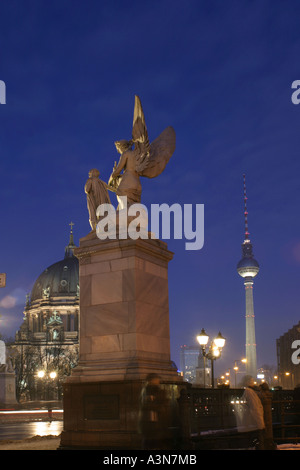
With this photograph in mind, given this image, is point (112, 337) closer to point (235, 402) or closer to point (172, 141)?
point (235, 402)

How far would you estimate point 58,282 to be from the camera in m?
177

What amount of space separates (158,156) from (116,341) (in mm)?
5994

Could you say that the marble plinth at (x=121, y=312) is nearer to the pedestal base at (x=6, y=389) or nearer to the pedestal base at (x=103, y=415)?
the pedestal base at (x=103, y=415)

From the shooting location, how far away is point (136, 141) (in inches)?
707

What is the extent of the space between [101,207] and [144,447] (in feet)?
22.5

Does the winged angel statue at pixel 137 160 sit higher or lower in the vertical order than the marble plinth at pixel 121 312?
higher

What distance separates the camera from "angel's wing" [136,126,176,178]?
17.9 m

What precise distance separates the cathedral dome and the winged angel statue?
15807 cm

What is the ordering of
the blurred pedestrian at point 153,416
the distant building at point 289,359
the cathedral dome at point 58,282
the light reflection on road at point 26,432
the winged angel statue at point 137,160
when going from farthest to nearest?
the cathedral dome at point 58,282 → the distant building at point 289,359 → the light reflection on road at point 26,432 → the winged angel statue at point 137,160 → the blurred pedestrian at point 153,416

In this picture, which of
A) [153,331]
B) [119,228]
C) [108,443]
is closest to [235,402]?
[153,331]

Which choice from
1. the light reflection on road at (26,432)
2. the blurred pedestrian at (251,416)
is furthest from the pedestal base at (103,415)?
the light reflection on road at (26,432)

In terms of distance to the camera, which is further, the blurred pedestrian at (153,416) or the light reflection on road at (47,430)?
the light reflection on road at (47,430)

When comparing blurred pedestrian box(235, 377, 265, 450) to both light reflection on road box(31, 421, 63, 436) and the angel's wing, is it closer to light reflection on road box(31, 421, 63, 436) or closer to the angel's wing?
the angel's wing

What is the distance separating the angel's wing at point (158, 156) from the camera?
17.9 m
